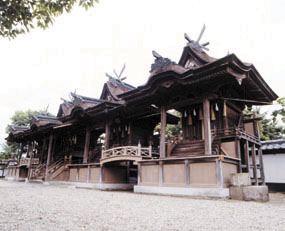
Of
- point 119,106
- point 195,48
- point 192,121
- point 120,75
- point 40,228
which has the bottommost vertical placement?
point 40,228

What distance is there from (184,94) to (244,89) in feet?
12.4

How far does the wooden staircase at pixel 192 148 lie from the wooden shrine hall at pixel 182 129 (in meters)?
0.06

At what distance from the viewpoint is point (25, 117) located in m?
35.1

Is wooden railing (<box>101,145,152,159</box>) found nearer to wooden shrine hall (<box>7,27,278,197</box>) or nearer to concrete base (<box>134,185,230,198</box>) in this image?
wooden shrine hall (<box>7,27,278,197</box>)

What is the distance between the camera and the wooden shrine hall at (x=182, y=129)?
9.67 meters

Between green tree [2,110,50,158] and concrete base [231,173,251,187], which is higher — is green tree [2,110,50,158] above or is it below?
above

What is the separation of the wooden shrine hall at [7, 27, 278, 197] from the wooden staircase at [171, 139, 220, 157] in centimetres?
6

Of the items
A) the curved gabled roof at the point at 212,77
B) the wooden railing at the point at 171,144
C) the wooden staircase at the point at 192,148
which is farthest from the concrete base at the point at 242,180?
the wooden railing at the point at 171,144

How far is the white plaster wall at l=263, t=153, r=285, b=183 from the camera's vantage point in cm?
1494

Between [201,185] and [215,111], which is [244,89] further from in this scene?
[201,185]

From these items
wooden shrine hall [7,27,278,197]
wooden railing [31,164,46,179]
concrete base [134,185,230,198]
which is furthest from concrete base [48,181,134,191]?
wooden railing [31,164,46,179]

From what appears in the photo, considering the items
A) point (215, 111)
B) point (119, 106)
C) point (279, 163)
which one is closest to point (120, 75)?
point (119, 106)

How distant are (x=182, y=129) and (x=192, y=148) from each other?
2427mm

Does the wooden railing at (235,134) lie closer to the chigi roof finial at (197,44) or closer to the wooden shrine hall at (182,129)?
the wooden shrine hall at (182,129)
